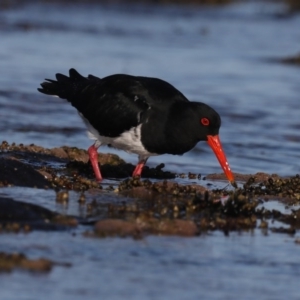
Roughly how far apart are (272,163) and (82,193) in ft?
14.9

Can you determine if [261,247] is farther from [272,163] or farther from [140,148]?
[272,163]

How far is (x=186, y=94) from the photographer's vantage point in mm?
15789

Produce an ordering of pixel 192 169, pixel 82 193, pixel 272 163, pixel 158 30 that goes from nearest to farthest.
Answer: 1. pixel 82 193
2. pixel 192 169
3. pixel 272 163
4. pixel 158 30

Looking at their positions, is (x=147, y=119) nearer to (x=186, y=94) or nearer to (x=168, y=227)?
(x=168, y=227)

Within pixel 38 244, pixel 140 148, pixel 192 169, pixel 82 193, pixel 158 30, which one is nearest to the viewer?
pixel 38 244

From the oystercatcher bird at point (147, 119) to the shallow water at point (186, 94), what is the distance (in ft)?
3.72

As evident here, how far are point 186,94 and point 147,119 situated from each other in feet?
26.0

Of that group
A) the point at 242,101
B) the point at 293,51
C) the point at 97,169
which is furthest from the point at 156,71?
the point at 97,169

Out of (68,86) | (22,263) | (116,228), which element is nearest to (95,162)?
(68,86)

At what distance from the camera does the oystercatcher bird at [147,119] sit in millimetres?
7863

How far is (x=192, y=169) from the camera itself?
34.0ft

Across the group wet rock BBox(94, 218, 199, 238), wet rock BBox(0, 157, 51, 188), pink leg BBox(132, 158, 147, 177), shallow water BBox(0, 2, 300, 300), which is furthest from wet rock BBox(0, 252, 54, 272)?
pink leg BBox(132, 158, 147, 177)

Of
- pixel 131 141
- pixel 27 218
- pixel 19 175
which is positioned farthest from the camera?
pixel 131 141

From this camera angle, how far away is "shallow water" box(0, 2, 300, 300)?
A: 5.33 meters
